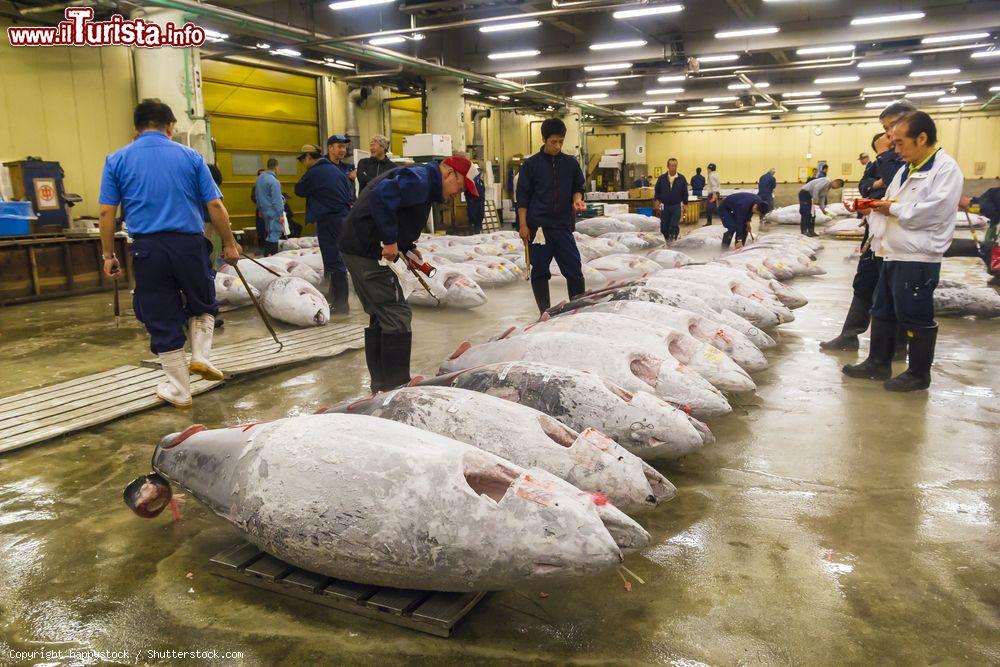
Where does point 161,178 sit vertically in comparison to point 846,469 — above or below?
above

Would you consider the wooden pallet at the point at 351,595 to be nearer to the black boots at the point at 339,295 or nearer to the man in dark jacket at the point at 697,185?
the black boots at the point at 339,295

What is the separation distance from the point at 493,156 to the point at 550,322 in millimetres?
21147

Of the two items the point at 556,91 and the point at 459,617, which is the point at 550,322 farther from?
the point at 556,91

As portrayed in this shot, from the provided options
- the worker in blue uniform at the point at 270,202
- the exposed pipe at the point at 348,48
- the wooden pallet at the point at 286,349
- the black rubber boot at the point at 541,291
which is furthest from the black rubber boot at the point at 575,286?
the exposed pipe at the point at 348,48

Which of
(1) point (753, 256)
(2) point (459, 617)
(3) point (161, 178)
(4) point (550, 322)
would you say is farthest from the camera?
(1) point (753, 256)

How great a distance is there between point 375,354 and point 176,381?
3.87 feet

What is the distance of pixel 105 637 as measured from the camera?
2.05 m

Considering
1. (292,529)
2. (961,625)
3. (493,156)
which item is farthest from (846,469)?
(493,156)

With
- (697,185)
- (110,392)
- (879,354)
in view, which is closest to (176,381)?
(110,392)

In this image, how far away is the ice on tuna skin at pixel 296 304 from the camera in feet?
21.4

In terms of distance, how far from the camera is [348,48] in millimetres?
12688

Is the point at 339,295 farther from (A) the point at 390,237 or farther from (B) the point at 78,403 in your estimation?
(A) the point at 390,237

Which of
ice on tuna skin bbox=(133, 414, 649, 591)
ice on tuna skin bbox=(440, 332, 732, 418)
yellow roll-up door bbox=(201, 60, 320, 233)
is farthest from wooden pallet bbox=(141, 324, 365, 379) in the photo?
yellow roll-up door bbox=(201, 60, 320, 233)

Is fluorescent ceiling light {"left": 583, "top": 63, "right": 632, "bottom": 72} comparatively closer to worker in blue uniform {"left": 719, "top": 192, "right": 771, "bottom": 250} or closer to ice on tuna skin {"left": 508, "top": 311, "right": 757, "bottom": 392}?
worker in blue uniform {"left": 719, "top": 192, "right": 771, "bottom": 250}
